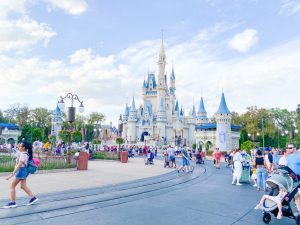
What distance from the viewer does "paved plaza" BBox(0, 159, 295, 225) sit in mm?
6531

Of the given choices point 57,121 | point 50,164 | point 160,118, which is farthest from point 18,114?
point 50,164

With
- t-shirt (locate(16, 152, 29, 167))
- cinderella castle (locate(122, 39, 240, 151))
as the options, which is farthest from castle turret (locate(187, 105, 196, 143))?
t-shirt (locate(16, 152, 29, 167))

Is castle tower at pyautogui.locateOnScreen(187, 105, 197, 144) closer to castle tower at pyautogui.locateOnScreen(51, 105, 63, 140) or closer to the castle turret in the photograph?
the castle turret

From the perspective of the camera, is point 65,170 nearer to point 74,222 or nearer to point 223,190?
point 223,190

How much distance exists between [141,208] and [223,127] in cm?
4831

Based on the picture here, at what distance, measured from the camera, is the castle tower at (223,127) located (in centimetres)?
5259

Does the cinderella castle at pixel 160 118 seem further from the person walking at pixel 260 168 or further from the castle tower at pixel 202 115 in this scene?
the person walking at pixel 260 168

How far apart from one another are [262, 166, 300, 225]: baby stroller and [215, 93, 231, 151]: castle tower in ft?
153

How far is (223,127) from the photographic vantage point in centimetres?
5388

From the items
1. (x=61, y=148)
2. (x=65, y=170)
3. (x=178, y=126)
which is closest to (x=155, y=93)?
(x=178, y=126)

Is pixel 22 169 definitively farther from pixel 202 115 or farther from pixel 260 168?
pixel 202 115

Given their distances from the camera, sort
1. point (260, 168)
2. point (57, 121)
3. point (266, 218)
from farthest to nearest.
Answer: point (57, 121) → point (260, 168) → point (266, 218)

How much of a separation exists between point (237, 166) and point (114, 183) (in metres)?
5.68

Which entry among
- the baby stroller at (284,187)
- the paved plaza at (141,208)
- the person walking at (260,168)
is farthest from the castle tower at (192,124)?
the baby stroller at (284,187)
